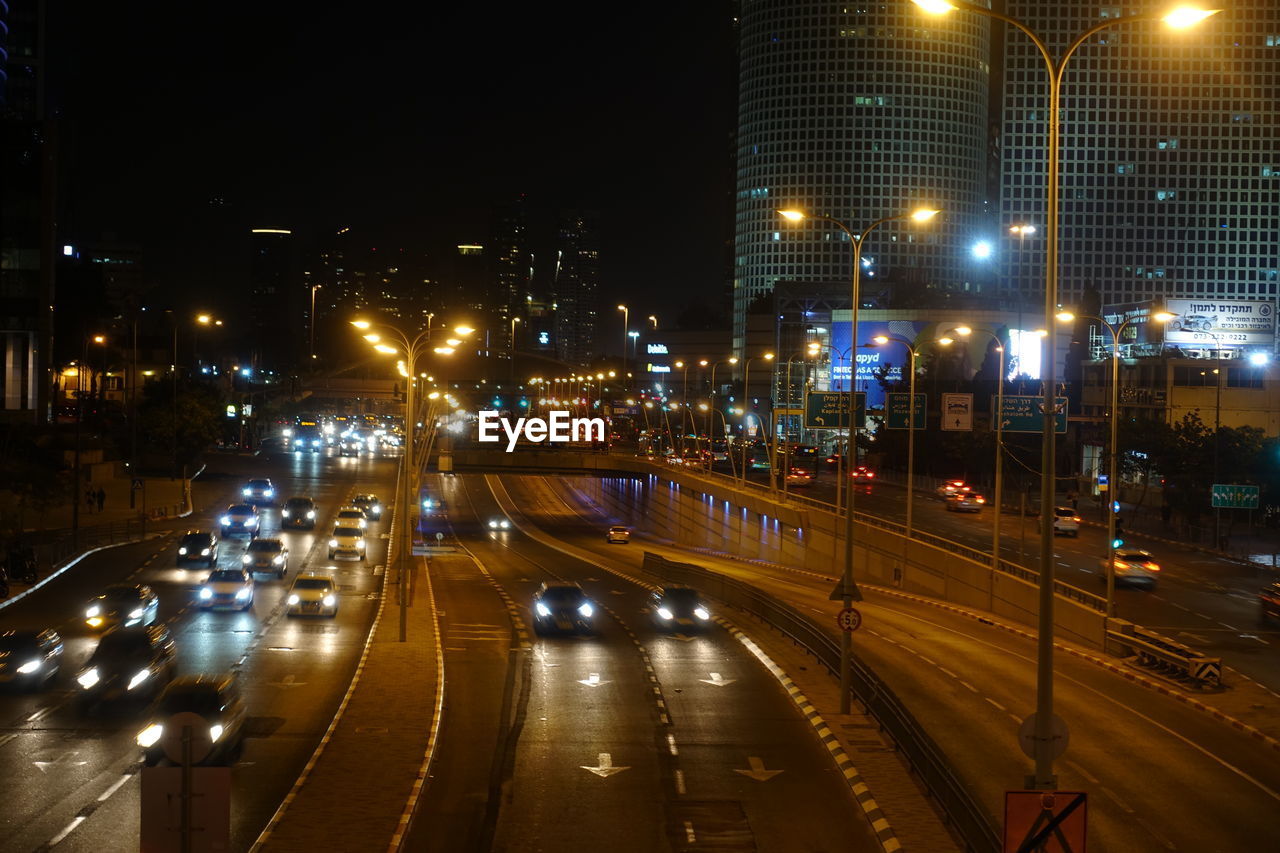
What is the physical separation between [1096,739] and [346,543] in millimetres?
37605

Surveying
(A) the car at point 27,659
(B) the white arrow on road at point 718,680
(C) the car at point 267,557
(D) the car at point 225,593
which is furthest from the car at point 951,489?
(A) the car at point 27,659

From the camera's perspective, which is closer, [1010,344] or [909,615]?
[909,615]

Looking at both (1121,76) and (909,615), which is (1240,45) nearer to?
(1121,76)

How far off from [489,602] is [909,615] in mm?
14112

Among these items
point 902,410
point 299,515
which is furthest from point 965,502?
point 299,515

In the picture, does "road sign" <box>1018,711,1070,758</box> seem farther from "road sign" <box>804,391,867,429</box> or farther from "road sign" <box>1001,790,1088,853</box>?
"road sign" <box>804,391,867,429</box>

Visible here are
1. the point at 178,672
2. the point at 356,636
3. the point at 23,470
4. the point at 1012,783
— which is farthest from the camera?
the point at 23,470

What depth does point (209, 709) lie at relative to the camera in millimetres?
19625

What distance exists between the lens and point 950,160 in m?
199

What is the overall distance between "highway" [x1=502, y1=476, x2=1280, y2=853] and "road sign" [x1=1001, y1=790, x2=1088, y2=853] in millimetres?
5183

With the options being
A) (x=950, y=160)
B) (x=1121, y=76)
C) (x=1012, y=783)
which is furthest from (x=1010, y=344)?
(x=1012, y=783)

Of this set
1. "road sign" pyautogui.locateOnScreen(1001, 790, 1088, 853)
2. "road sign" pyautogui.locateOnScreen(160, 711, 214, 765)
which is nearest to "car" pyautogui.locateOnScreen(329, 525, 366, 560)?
"road sign" pyautogui.locateOnScreen(160, 711, 214, 765)

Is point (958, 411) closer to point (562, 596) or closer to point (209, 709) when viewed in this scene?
point (562, 596)

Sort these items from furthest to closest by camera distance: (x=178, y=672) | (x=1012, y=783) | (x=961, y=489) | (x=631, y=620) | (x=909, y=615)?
(x=961, y=489)
(x=909, y=615)
(x=631, y=620)
(x=178, y=672)
(x=1012, y=783)
